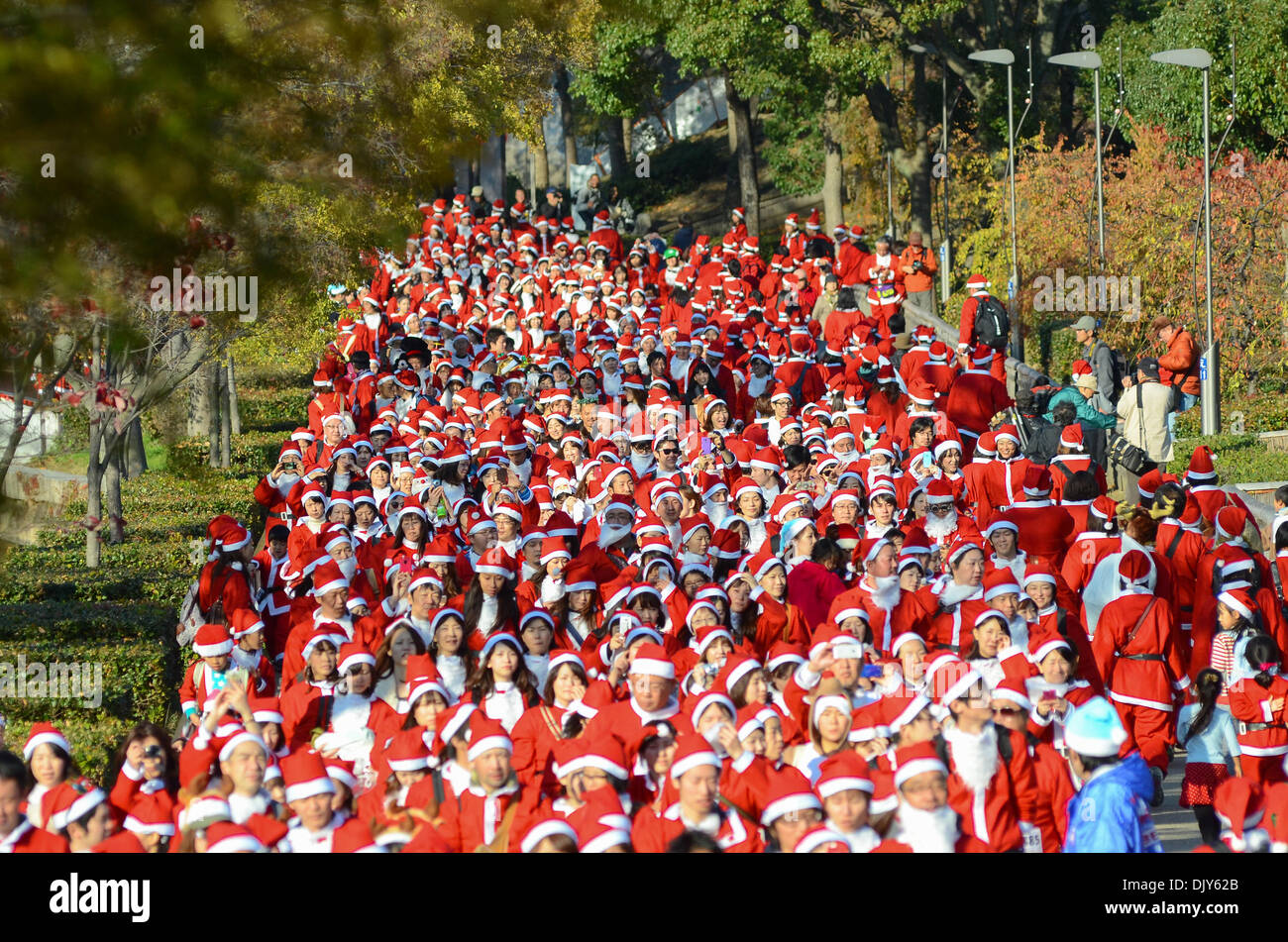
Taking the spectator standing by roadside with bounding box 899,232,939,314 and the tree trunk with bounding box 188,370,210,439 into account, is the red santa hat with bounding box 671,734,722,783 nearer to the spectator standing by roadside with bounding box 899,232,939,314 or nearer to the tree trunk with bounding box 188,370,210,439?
the tree trunk with bounding box 188,370,210,439

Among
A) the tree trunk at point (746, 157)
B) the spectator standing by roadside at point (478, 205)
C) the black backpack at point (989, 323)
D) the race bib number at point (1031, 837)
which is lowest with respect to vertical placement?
the race bib number at point (1031, 837)

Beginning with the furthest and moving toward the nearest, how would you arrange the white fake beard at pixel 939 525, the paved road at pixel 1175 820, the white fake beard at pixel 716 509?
the white fake beard at pixel 716 509
the white fake beard at pixel 939 525
the paved road at pixel 1175 820

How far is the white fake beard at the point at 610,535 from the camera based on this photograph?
12.5 metres

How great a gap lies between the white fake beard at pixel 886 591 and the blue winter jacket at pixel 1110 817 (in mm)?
3612

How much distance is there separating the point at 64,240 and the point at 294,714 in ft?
10.2

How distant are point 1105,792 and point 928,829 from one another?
76 centimetres

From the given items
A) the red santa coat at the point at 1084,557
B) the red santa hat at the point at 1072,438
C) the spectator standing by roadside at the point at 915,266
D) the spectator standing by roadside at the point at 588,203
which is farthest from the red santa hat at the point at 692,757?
the spectator standing by roadside at the point at 588,203

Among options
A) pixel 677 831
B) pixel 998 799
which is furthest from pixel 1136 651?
pixel 677 831

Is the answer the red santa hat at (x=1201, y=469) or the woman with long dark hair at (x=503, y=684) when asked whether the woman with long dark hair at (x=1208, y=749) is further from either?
the woman with long dark hair at (x=503, y=684)

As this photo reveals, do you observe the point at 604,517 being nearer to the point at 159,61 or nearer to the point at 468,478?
the point at 468,478

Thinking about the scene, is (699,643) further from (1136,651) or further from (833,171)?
(833,171)

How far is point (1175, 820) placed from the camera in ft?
32.7

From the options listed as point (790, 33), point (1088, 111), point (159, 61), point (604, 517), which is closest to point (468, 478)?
point (604, 517)

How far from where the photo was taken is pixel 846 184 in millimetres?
39938
